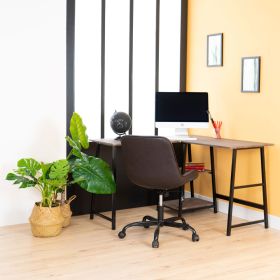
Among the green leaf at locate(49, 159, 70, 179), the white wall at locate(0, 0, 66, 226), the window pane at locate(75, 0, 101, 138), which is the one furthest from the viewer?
the window pane at locate(75, 0, 101, 138)

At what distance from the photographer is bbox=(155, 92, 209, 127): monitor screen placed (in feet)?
15.9

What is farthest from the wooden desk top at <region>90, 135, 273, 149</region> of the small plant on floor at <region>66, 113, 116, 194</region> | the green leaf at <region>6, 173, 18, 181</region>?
the green leaf at <region>6, 173, 18, 181</region>

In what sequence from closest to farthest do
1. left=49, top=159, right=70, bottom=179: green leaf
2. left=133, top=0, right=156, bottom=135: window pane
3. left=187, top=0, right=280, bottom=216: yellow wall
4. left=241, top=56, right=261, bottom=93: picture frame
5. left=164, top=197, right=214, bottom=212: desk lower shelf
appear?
left=49, top=159, right=70, bottom=179: green leaf, left=187, top=0, right=280, bottom=216: yellow wall, left=241, top=56, right=261, bottom=93: picture frame, left=164, top=197, right=214, bottom=212: desk lower shelf, left=133, top=0, right=156, bottom=135: window pane

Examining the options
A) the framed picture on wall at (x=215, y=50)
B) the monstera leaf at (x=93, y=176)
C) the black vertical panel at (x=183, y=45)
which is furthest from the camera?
the black vertical panel at (x=183, y=45)

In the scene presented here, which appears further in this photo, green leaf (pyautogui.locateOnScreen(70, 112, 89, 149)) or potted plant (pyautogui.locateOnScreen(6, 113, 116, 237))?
green leaf (pyautogui.locateOnScreen(70, 112, 89, 149))

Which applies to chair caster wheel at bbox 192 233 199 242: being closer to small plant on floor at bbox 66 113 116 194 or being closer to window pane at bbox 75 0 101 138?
small plant on floor at bbox 66 113 116 194

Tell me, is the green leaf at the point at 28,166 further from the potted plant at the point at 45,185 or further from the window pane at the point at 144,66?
the window pane at the point at 144,66

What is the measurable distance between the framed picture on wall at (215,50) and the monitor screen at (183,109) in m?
0.44

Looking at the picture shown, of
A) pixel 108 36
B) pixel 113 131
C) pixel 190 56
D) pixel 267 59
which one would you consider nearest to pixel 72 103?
pixel 113 131

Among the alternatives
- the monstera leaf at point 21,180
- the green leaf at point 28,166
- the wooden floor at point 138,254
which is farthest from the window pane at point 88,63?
the wooden floor at point 138,254

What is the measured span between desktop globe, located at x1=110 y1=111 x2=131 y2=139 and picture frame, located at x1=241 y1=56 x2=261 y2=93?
3.78 feet

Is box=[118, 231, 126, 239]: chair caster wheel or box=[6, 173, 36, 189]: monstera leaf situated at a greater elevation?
box=[6, 173, 36, 189]: monstera leaf

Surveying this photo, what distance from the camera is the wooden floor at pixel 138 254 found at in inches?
133

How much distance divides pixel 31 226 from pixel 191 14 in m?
2.82
